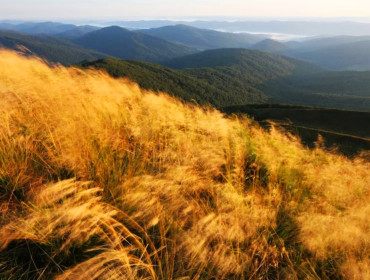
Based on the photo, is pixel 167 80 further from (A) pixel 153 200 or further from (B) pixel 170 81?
(A) pixel 153 200

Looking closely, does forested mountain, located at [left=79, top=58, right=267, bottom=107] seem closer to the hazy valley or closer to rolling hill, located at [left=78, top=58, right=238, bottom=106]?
rolling hill, located at [left=78, top=58, right=238, bottom=106]

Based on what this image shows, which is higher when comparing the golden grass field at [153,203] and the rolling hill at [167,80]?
the golden grass field at [153,203]

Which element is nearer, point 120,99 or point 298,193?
→ point 298,193

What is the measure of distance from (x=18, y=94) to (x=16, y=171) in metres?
2.18

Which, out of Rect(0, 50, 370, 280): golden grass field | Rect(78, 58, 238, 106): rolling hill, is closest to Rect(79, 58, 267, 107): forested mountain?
Rect(78, 58, 238, 106): rolling hill

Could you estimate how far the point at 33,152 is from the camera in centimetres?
329

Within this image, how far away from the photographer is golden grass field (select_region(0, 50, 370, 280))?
7.04 feet

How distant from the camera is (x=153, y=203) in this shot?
2.78 metres

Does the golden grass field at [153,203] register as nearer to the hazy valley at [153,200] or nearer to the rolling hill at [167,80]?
the hazy valley at [153,200]

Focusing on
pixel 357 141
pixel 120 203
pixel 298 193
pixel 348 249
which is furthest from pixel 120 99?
pixel 357 141

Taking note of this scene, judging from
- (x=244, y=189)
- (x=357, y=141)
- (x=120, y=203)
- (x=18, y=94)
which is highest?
(x=18, y=94)

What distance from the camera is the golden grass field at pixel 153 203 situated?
7.04 feet

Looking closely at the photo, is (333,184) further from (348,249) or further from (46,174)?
(46,174)

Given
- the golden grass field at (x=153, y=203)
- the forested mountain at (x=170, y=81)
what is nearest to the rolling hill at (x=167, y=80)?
the forested mountain at (x=170, y=81)
